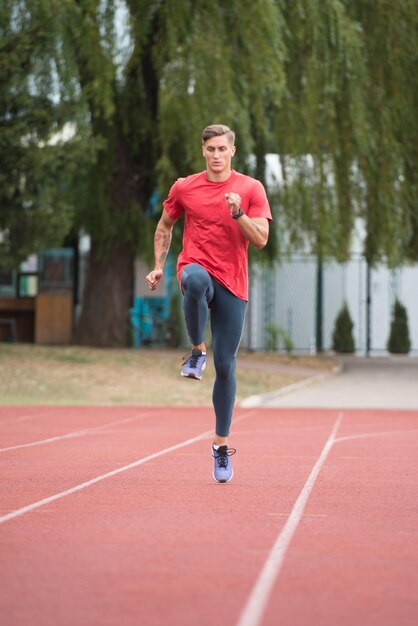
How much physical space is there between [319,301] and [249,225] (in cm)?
2698

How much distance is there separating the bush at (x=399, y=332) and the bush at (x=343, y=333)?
1166 mm

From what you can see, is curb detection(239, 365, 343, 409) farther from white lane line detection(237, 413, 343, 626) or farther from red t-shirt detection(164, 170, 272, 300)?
red t-shirt detection(164, 170, 272, 300)

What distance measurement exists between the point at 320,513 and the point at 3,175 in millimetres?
14993

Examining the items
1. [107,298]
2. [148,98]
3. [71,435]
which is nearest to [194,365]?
[71,435]

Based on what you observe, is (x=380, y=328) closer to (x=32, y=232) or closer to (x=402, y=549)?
(x=32, y=232)

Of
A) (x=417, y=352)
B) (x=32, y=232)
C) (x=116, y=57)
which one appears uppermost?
(x=116, y=57)

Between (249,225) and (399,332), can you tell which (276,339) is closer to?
(399,332)

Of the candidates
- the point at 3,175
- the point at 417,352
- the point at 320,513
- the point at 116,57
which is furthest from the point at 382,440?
the point at 417,352

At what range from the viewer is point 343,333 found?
112ft

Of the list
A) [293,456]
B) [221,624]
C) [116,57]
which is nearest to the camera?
[221,624]

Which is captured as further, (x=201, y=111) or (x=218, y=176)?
(x=201, y=111)

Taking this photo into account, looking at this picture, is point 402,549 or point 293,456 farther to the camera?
point 293,456

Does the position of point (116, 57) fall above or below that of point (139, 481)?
above

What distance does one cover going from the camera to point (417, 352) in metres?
35.9
